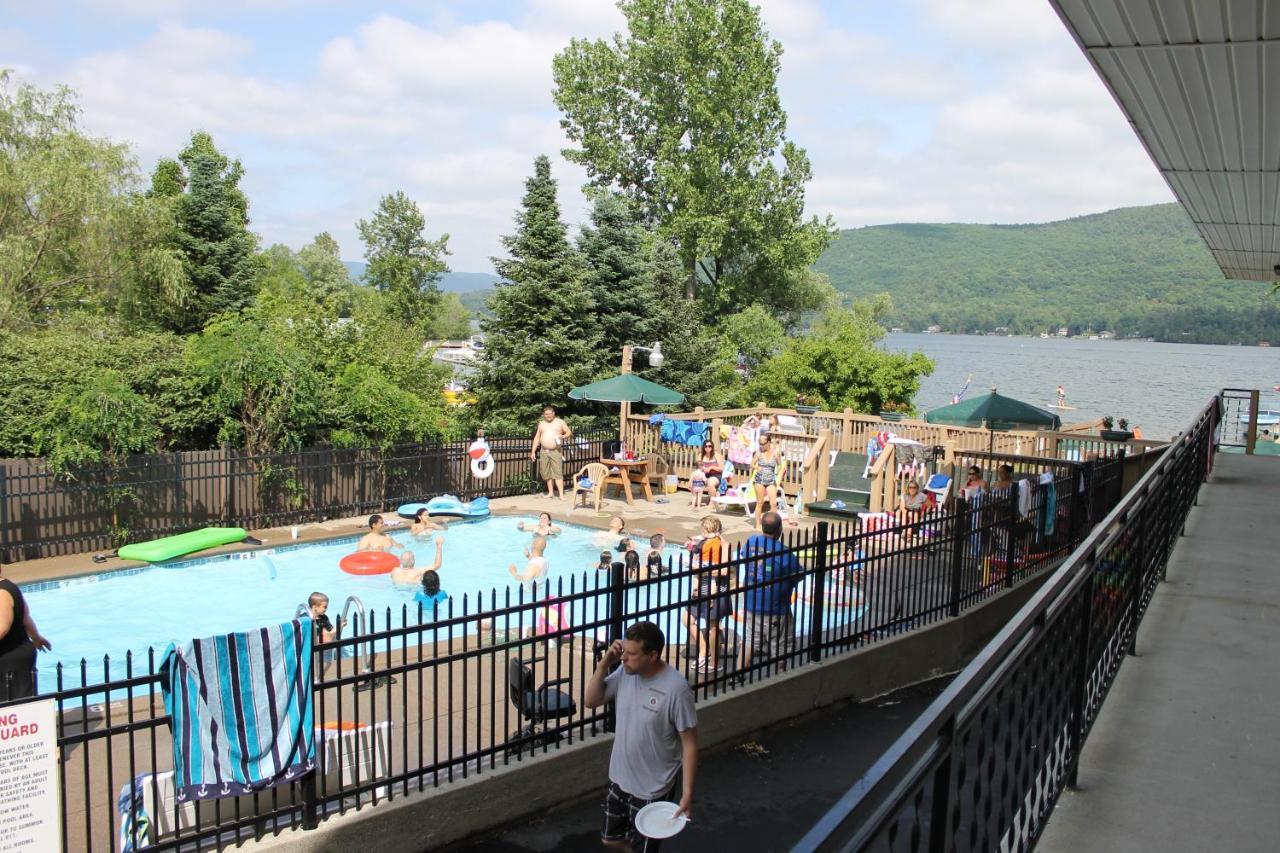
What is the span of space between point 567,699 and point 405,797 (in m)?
1.39

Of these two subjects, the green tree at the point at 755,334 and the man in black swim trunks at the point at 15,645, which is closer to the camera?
the man in black swim trunks at the point at 15,645

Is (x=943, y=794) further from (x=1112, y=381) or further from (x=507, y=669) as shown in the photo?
(x=1112, y=381)

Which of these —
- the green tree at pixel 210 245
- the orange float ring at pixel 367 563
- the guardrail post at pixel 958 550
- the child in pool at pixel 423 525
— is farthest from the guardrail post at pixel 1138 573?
the green tree at pixel 210 245

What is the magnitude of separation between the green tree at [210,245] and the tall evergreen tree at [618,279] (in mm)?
12886

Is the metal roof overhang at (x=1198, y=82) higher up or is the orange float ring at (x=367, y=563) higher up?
the metal roof overhang at (x=1198, y=82)

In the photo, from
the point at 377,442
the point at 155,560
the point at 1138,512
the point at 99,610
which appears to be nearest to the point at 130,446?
the point at 155,560

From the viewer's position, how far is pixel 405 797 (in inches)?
245

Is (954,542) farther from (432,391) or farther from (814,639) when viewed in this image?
(432,391)

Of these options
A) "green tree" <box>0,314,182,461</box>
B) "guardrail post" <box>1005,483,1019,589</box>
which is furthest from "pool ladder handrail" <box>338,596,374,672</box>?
"guardrail post" <box>1005,483,1019,589</box>

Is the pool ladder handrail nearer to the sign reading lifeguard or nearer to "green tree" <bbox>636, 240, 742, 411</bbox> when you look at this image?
the sign reading lifeguard

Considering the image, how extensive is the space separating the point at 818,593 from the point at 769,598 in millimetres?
493

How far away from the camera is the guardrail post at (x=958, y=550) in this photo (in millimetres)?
9891

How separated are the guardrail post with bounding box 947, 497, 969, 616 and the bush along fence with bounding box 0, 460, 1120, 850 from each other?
0.09 ft

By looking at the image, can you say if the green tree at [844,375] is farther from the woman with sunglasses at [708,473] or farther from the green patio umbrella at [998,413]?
the woman with sunglasses at [708,473]
